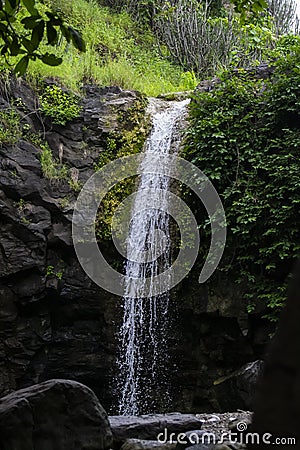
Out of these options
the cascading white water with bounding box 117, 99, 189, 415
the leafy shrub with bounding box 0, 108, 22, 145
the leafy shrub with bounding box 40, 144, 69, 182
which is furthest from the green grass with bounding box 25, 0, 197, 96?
the cascading white water with bounding box 117, 99, 189, 415

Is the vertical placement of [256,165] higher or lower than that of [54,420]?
higher

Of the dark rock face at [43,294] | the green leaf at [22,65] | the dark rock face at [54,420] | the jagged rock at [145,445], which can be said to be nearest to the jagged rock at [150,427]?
the jagged rock at [145,445]

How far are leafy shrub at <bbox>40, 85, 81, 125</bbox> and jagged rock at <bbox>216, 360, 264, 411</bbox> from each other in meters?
4.54

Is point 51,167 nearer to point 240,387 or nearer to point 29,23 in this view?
point 240,387

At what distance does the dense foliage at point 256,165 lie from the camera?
6105 mm

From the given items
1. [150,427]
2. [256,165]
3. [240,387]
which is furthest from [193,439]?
[256,165]

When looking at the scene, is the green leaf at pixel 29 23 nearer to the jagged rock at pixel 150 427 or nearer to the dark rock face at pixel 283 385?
the dark rock face at pixel 283 385

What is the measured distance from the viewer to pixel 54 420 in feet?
11.3

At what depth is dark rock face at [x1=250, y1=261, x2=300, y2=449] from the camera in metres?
0.57

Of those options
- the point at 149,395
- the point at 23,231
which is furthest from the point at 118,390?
the point at 23,231

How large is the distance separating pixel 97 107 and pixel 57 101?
66 cm

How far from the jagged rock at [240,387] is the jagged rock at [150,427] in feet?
4.37

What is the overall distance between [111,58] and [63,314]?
20.7 ft

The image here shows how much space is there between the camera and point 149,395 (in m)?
6.72
